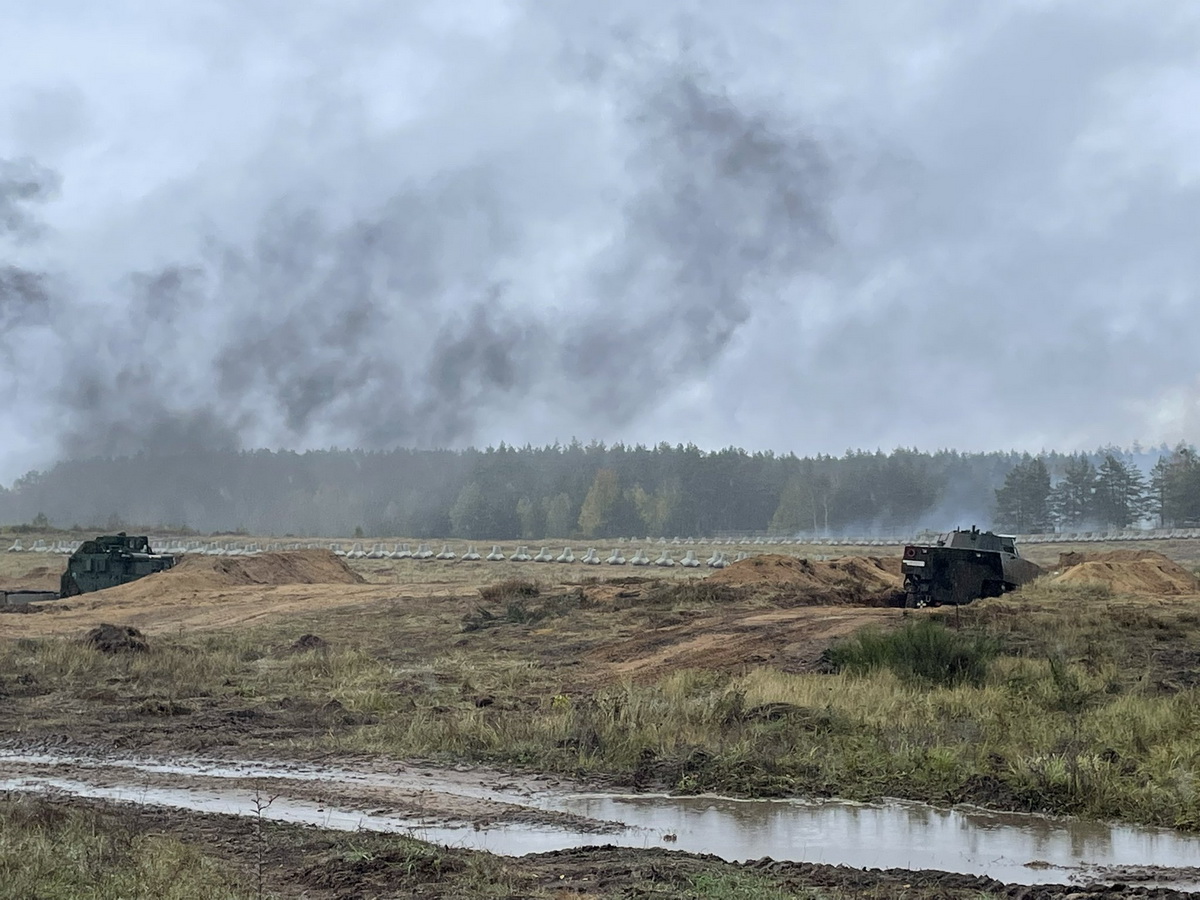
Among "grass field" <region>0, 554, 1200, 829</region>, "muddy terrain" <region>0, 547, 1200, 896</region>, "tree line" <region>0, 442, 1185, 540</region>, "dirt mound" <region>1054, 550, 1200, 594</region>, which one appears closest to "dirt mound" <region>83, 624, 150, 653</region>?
"muddy terrain" <region>0, 547, 1200, 896</region>

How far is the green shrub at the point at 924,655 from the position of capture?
19.0 m

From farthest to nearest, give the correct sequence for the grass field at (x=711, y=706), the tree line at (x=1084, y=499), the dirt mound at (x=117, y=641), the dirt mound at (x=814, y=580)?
the tree line at (x=1084, y=499), the dirt mound at (x=814, y=580), the dirt mound at (x=117, y=641), the grass field at (x=711, y=706)

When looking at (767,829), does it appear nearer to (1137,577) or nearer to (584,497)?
(1137,577)

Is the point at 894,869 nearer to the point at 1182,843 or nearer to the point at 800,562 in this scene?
the point at 1182,843

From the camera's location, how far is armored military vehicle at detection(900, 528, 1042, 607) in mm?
34031

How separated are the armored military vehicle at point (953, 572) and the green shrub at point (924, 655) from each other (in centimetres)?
1309

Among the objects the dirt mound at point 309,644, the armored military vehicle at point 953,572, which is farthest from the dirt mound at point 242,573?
the armored military vehicle at point 953,572

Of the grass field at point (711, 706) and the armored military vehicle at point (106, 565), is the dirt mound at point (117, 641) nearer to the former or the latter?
the grass field at point (711, 706)

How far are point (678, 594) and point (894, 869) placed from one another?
85.6 feet

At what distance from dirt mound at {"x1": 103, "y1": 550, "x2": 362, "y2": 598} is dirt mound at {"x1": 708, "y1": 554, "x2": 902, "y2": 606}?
58.0 ft

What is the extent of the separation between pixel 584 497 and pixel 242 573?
99.9 m

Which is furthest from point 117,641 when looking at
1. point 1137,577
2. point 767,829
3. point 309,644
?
point 1137,577

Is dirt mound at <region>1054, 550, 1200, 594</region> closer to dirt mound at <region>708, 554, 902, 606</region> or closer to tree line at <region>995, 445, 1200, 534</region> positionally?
dirt mound at <region>708, 554, 902, 606</region>

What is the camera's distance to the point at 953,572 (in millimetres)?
34188
